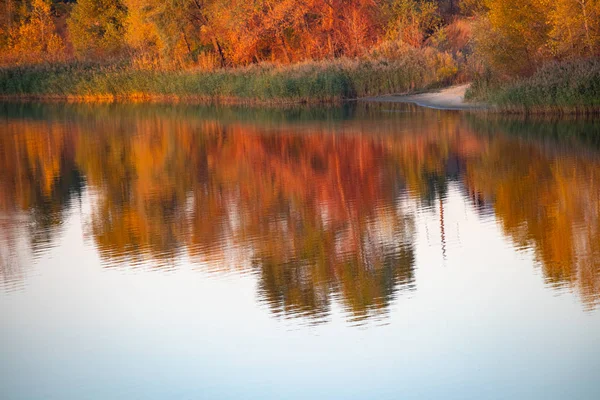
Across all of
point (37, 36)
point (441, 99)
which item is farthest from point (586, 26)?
point (37, 36)

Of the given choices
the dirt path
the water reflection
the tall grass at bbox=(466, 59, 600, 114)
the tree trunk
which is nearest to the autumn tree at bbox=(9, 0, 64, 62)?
the dirt path

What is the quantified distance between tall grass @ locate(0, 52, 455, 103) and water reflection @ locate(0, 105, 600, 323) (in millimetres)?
8276

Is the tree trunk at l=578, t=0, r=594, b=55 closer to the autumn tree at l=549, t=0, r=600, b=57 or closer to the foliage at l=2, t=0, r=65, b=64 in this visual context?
the autumn tree at l=549, t=0, r=600, b=57

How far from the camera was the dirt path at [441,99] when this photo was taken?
3130cm

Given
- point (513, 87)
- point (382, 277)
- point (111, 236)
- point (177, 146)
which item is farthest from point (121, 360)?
point (513, 87)

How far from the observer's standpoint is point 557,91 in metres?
26.0

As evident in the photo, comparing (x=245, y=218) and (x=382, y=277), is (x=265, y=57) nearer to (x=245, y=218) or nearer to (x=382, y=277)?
(x=245, y=218)

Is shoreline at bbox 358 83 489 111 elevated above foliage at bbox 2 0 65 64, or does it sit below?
below

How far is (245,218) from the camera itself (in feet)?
46.5

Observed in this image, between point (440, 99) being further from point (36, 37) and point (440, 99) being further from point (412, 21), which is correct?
point (36, 37)

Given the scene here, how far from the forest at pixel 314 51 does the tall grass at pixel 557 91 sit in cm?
4

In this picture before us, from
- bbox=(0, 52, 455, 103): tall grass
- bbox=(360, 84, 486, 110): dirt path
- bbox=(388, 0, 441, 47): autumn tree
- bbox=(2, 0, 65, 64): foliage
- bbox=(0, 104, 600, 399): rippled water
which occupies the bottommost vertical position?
bbox=(0, 104, 600, 399): rippled water

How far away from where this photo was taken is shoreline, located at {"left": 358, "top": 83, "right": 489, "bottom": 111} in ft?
102

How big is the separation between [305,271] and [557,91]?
17213 mm
